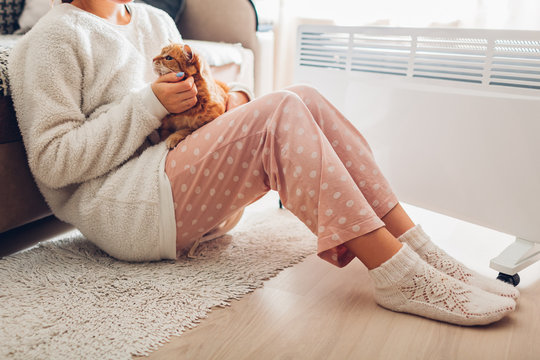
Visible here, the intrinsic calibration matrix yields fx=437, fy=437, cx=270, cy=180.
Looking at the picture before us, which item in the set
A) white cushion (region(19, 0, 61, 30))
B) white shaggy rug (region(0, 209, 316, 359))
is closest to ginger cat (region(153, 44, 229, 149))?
white shaggy rug (region(0, 209, 316, 359))

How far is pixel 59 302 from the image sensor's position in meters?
0.89

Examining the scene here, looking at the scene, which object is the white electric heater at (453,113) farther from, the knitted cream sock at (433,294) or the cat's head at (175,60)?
the cat's head at (175,60)

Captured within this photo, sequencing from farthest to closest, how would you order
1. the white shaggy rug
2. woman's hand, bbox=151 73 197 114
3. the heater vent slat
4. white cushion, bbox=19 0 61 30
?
white cushion, bbox=19 0 61 30 → the heater vent slat → woman's hand, bbox=151 73 197 114 → the white shaggy rug

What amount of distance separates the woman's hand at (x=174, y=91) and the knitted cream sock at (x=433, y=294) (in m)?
0.52

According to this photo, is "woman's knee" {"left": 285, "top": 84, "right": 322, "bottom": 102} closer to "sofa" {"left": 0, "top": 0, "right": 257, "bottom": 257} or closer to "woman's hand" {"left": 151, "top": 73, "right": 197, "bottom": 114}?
"woman's hand" {"left": 151, "top": 73, "right": 197, "bottom": 114}

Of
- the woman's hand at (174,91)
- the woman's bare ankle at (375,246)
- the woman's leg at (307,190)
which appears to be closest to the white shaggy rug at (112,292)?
the woman's leg at (307,190)

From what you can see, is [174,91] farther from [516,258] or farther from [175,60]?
[516,258]

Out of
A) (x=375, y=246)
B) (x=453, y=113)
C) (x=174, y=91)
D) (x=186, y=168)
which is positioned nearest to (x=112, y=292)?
(x=186, y=168)

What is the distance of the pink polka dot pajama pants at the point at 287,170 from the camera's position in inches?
32.6

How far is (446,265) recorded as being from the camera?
93cm

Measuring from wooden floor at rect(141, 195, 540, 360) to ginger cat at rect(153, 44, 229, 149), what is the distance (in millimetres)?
399

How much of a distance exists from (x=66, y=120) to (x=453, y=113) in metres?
0.90

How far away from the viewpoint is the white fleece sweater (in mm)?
881

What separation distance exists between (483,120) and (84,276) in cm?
100
